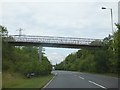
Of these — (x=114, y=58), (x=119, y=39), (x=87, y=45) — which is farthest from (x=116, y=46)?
(x=87, y=45)

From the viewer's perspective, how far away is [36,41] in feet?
252

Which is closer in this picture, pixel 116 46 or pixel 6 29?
pixel 116 46

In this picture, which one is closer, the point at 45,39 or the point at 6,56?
the point at 6,56

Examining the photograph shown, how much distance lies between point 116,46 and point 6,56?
17945 mm

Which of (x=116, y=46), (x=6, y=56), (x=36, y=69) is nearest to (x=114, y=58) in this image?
(x=116, y=46)

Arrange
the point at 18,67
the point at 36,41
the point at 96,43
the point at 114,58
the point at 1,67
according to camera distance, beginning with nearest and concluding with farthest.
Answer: the point at 1,67, the point at 18,67, the point at 114,58, the point at 36,41, the point at 96,43

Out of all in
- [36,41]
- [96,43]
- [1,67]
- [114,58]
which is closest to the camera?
[1,67]

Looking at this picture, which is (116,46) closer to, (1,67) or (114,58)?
(114,58)

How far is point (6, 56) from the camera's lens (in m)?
59.3

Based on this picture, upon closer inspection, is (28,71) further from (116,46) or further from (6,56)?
(116,46)

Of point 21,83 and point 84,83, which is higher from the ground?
point 21,83

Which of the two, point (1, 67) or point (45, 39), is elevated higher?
point (45, 39)

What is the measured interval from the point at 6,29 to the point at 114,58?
19316mm

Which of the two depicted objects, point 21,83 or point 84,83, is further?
point 84,83
